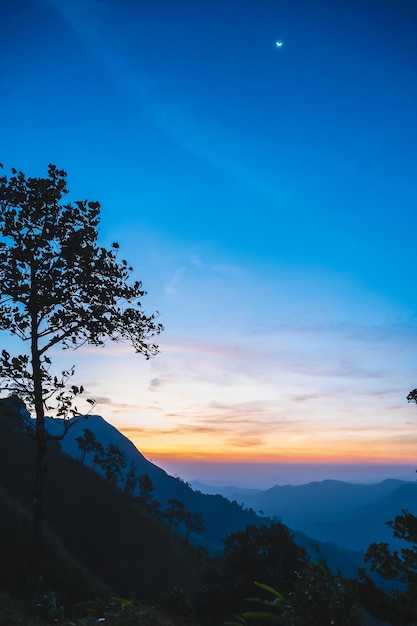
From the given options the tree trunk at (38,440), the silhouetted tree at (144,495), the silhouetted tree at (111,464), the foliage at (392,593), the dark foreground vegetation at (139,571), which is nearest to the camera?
the dark foreground vegetation at (139,571)

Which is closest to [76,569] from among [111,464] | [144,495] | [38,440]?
[38,440]

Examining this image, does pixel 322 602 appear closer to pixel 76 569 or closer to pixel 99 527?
pixel 76 569

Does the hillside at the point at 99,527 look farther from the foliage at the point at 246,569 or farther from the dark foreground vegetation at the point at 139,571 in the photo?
the foliage at the point at 246,569

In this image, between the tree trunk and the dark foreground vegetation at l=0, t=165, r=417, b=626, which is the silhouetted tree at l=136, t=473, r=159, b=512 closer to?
the dark foreground vegetation at l=0, t=165, r=417, b=626

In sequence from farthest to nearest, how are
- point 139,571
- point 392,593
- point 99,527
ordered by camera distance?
point 99,527, point 139,571, point 392,593

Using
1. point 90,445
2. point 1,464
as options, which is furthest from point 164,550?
point 90,445

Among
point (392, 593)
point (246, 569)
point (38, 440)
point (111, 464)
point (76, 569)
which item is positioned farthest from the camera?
point (111, 464)

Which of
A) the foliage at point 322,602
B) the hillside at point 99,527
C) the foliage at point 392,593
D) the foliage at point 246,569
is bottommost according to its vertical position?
the hillside at point 99,527

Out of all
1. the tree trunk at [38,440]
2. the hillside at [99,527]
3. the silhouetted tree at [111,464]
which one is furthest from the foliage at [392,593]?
the silhouetted tree at [111,464]

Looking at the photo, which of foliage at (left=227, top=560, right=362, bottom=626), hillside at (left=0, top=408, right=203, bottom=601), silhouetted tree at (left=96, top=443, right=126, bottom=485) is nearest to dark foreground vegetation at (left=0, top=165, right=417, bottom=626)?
foliage at (left=227, top=560, right=362, bottom=626)

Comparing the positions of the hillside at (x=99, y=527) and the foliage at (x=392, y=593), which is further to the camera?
the hillside at (x=99, y=527)

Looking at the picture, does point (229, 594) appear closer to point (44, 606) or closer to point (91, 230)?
point (44, 606)

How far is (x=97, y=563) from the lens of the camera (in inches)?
2707

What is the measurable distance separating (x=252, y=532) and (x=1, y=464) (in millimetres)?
68020
